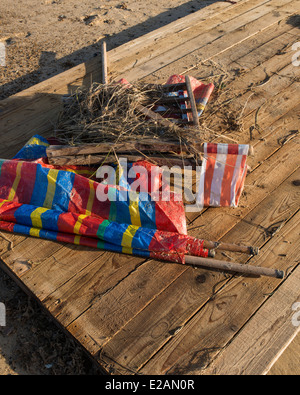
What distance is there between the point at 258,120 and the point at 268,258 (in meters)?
1.63

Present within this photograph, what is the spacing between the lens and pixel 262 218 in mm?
2754

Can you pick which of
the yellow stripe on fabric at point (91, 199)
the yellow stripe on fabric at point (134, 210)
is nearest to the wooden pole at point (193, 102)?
the yellow stripe on fabric at point (134, 210)

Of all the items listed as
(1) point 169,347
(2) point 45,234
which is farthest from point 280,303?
(2) point 45,234

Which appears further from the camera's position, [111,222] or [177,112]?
[177,112]

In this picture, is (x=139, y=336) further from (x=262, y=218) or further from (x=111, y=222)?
(x=262, y=218)

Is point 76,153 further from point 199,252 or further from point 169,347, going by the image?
point 169,347

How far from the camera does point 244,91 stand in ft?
13.0

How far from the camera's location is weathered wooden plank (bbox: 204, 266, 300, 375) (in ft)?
6.63

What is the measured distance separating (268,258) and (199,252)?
0.47 m

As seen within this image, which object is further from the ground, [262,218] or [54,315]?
[262,218]

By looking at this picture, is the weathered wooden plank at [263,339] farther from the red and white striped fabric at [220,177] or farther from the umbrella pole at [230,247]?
the red and white striped fabric at [220,177]
